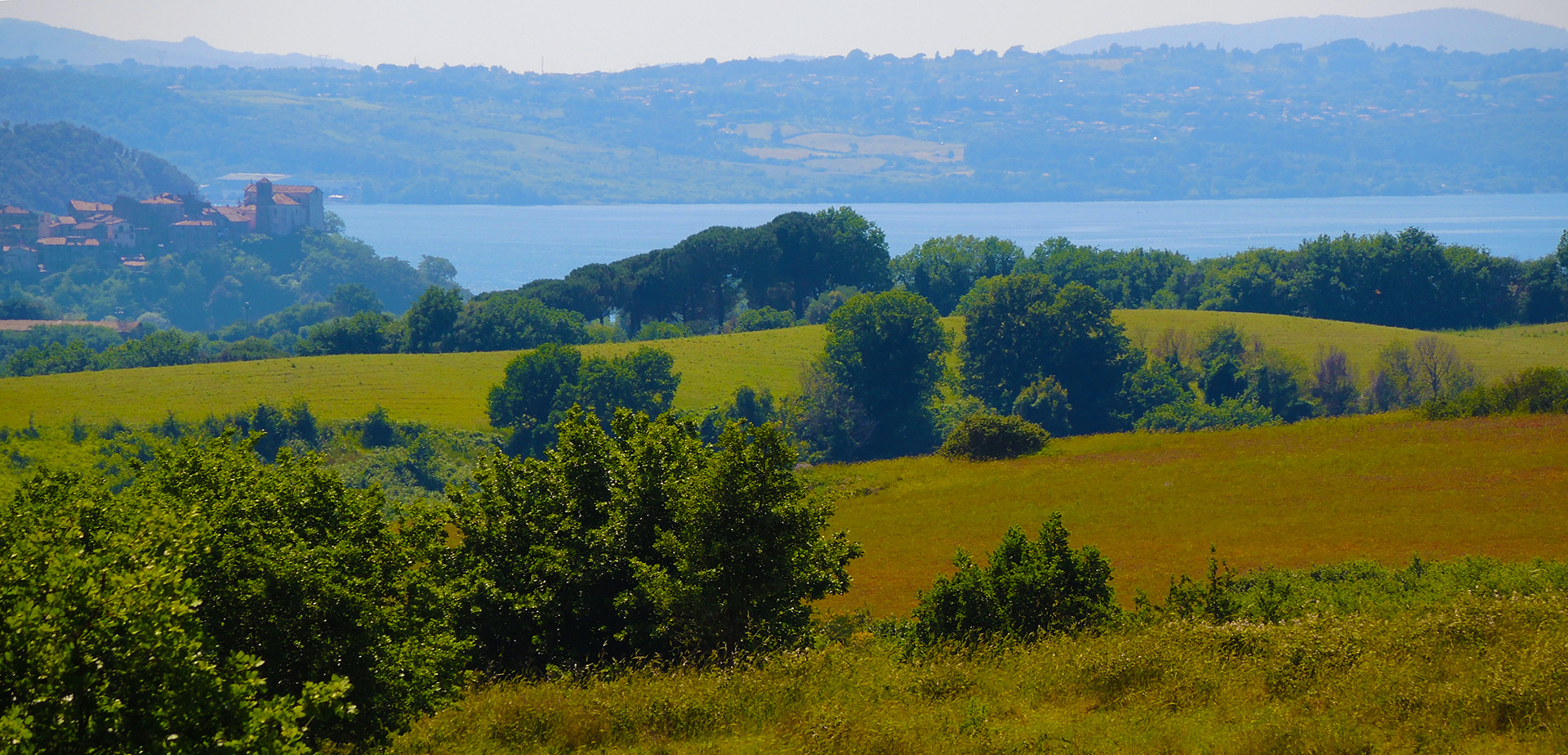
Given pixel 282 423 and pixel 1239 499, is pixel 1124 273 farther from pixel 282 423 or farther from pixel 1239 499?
pixel 1239 499

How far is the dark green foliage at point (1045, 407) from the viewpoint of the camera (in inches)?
3688

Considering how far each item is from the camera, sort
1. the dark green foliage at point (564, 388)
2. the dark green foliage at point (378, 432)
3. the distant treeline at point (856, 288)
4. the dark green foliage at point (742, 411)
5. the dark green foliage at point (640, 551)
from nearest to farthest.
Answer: the dark green foliage at point (640, 551) → the dark green foliage at point (378, 432) → the dark green foliage at point (564, 388) → the dark green foliage at point (742, 411) → the distant treeline at point (856, 288)

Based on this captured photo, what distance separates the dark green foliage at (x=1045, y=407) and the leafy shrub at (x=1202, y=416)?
21.6 ft

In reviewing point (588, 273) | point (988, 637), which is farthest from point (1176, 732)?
point (588, 273)

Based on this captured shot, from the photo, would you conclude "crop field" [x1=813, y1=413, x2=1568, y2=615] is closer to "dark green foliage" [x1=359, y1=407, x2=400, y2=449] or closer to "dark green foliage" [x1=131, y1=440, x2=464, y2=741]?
"dark green foliage" [x1=131, y1=440, x2=464, y2=741]

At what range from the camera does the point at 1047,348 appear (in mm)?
99625

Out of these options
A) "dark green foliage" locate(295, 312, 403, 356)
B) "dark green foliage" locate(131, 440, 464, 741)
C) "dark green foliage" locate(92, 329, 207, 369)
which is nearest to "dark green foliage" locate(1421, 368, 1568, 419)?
"dark green foliage" locate(131, 440, 464, 741)

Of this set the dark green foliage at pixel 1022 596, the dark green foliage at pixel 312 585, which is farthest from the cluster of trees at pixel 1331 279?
the dark green foliage at pixel 312 585

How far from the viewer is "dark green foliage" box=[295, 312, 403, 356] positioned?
113 meters

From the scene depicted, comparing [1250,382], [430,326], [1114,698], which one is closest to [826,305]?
[430,326]

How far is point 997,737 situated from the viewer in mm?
12570

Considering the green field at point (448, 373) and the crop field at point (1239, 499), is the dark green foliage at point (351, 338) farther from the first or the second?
the crop field at point (1239, 499)

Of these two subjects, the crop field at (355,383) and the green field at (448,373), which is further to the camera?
the green field at (448,373)

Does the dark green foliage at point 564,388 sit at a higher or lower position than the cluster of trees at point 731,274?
lower
